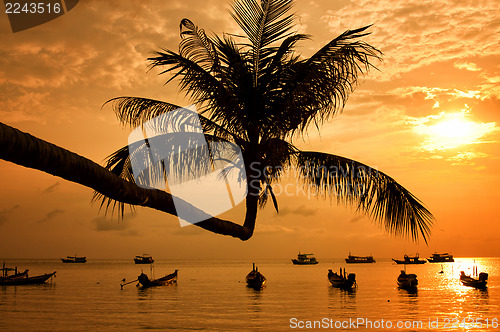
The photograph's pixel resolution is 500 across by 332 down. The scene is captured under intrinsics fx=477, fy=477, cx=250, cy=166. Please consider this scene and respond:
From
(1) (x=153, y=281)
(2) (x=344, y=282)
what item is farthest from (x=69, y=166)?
(1) (x=153, y=281)

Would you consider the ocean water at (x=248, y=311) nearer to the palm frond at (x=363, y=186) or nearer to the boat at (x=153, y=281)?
the boat at (x=153, y=281)

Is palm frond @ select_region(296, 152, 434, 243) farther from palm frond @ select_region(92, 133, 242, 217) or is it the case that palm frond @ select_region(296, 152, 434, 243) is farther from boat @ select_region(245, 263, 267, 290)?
boat @ select_region(245, 263, 267, 290)

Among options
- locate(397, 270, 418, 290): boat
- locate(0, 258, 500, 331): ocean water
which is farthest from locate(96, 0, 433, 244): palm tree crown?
locate(397, 270, 418, 290): boat

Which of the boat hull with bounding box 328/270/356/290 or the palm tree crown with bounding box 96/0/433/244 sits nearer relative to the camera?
the palm tree crown with bounding box 96/0/433/244

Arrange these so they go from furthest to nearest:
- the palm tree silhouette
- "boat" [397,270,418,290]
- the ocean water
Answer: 1. "boat" [397,270,418,290]
2. the ocean water
3. the palm tree silhouette

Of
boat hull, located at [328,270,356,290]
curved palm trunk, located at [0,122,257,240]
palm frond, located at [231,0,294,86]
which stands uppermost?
palm frond, located at [231,0,294,86]

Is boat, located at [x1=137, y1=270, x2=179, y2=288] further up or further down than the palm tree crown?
further down

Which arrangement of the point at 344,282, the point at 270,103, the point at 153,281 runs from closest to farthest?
the point at 270,103, the point at 344,282, the point at 153,281

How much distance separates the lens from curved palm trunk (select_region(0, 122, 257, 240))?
110 inches

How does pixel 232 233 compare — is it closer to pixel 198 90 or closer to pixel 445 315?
pixel 198 90

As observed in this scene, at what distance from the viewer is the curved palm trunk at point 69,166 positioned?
2.80 metres

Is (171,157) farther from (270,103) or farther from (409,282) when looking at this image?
(409,282)

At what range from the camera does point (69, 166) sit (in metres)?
3.23

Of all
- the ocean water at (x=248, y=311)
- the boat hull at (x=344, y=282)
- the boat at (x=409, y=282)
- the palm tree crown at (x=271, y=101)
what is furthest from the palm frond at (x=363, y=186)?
the boat at (x=409, y=282)
